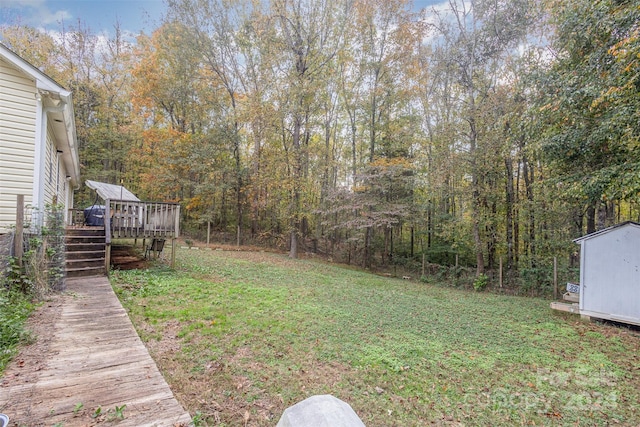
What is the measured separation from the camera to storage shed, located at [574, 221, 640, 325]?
5875 mm

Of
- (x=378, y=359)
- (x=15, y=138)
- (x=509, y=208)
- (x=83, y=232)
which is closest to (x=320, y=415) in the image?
(x=378, y=359)

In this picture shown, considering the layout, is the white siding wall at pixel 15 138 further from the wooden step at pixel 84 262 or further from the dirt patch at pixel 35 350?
the dirt patch at pixel 35 350

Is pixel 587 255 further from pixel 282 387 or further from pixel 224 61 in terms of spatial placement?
pixel 224 61

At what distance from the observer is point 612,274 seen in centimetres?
615

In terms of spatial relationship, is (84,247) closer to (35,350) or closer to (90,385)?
(35,350)

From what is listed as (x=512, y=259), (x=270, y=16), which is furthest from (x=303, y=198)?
(x=512, y=259)

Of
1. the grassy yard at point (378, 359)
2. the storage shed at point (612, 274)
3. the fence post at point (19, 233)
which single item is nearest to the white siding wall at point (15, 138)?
the fence post at point (19, 233)

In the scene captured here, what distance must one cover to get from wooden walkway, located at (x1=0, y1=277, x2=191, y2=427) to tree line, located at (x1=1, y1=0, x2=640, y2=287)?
9.33m

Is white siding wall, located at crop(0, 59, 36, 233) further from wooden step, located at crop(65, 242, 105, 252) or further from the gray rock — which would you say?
the gray rock

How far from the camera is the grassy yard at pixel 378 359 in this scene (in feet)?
9.84

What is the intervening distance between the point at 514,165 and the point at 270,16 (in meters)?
14.3

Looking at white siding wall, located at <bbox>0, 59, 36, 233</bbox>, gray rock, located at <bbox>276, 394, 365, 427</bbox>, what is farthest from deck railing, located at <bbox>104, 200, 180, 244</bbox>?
gray rock, located at <bbox>276, 394, 365, 427</bbox>

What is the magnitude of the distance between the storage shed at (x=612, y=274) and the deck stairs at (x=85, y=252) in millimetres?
11296

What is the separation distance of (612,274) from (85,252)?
12.1 m
